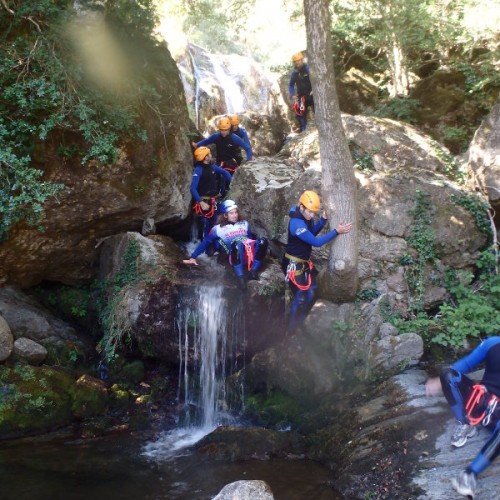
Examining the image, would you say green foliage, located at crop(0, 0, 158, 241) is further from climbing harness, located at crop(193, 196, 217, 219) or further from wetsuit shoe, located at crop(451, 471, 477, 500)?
wetsuit shoe, located at crop(451, 471, 477, 500)

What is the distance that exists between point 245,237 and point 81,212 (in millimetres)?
3247

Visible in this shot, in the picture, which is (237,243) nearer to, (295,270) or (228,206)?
(228,206)

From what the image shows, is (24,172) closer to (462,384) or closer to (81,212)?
(81,212)

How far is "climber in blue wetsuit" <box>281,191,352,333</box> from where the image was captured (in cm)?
705

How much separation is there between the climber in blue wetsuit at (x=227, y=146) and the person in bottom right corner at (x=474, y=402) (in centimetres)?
753

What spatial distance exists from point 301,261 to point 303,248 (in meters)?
0.22

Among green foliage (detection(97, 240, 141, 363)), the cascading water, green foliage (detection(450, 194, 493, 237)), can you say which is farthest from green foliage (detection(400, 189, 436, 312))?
green foliage (detection(97, 240, 141, 363))

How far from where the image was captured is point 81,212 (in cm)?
895

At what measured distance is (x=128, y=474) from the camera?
6281 mm

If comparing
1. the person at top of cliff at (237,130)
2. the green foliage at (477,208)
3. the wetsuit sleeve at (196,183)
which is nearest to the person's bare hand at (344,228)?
the green foliage at (477,208)

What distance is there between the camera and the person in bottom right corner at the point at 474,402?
4223 mm

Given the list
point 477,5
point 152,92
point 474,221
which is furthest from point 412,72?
point 152,92

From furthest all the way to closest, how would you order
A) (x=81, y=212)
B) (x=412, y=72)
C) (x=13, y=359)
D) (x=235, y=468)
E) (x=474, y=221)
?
(x=412, y=72) → (x=81, y=212) → (x=474, y=221) → (x=13, y=359) → (x=235, y=468)

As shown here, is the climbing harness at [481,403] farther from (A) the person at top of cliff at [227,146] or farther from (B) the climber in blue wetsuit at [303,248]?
(A) the person at top of cliff at [227,146]
